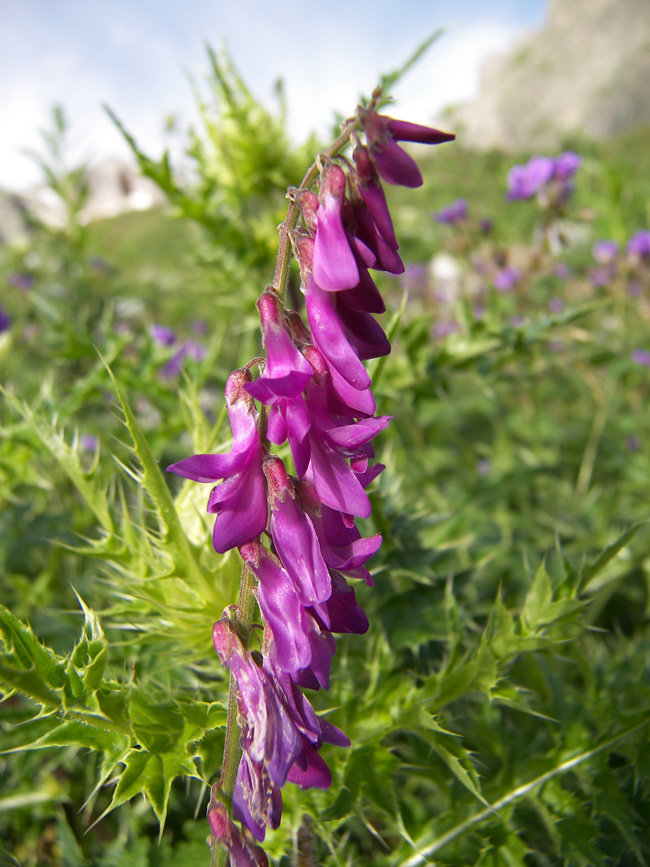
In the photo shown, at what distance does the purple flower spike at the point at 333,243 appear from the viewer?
813 millimetres

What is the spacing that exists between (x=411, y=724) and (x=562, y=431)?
9.65 ft

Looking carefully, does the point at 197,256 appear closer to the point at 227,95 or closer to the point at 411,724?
the point at 227,95

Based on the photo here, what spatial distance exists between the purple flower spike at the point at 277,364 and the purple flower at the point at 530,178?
10.7 ft

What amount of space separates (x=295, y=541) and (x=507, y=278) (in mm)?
4084

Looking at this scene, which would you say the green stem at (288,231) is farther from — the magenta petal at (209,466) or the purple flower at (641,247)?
the purple flower at (641,247)

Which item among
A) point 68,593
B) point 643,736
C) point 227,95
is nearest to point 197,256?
point 227,95

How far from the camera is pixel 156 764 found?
994 millimetres

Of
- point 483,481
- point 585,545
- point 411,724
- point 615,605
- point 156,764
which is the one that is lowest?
point 615,605

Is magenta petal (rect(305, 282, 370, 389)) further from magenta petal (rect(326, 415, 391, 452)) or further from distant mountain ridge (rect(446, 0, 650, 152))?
distant mountain ridge (rect(446, 0, 650, 152))

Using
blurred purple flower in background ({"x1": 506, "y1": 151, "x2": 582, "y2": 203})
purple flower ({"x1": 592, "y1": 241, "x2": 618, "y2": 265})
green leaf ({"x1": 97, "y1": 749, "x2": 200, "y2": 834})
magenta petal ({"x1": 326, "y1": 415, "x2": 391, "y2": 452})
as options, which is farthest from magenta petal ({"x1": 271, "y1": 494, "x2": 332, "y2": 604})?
purple flower ({"x1": 592, "y1": 241, "x2": 618, "y2": 265})

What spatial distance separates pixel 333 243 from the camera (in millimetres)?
821

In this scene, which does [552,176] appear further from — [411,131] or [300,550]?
[300,550]

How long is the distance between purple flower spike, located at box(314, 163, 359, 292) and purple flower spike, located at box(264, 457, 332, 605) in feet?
0.87

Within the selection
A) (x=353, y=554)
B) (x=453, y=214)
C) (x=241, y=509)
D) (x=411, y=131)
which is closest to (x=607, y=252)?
(x=453, y=214)
